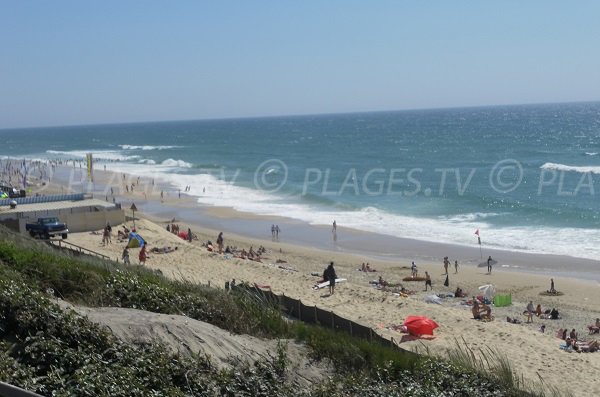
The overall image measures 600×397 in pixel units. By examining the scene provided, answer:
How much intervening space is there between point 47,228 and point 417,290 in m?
14.0

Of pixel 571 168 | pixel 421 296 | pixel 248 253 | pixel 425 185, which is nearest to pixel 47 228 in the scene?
pixel 248 253

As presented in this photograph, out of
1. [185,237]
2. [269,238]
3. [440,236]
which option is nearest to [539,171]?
[440,236]

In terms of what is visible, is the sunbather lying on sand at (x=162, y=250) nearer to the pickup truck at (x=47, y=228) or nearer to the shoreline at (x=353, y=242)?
the pickup truck at (x=47, y=228)

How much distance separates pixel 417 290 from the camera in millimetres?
24266

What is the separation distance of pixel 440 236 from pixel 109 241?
608 inches

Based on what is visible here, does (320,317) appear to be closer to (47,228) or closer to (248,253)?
(248,253)

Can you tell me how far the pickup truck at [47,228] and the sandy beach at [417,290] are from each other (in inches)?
37.1

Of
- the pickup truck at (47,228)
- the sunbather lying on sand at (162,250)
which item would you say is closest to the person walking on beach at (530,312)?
the sunbather lying on sand at (162,250)

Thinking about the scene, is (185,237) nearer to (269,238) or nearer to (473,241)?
(269,238)

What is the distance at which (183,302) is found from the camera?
9133 millimetres

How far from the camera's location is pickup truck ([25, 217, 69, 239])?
90.1 ft

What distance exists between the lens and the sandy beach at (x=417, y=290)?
1478cm

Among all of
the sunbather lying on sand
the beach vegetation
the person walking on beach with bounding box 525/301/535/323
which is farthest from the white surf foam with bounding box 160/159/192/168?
the beach vegetation

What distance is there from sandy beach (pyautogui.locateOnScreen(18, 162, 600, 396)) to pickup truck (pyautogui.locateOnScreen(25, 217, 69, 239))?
0.94 meters
